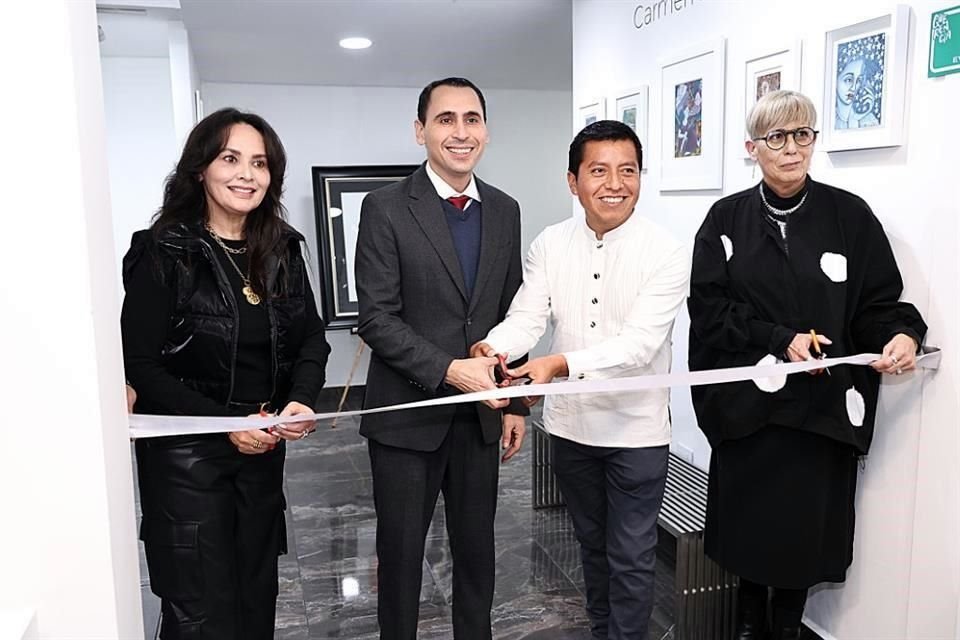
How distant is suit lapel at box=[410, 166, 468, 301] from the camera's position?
7.48 ft

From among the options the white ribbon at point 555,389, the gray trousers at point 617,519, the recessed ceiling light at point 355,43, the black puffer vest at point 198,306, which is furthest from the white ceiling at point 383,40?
the gray trousers at point 617,519

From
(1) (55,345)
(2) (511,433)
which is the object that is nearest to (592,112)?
(2) (511,433)

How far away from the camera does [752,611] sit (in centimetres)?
282

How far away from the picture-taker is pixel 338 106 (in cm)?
730

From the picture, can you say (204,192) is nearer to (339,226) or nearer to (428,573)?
(428,573)

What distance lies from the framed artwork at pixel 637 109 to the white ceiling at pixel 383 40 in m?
0.81

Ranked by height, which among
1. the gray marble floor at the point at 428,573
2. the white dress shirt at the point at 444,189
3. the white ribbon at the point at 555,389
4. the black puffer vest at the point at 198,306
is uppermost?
the white dress shirt at the point at 444,189

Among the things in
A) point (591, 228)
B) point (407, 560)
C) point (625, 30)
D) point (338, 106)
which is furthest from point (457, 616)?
point (338, 106)

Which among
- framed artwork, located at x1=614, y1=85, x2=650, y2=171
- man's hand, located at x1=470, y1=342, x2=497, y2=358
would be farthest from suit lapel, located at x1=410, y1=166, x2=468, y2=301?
framed artwork, located at x1=614, y1=85, x2=650, y2=171

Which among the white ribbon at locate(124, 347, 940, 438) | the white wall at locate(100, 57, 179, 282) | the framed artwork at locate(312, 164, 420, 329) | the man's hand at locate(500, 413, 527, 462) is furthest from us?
the framed artwork at locate(312, 164, 420, 329)

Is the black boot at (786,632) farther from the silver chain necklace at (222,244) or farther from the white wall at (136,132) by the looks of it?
the white wall at (136,132)

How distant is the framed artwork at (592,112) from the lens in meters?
4.52

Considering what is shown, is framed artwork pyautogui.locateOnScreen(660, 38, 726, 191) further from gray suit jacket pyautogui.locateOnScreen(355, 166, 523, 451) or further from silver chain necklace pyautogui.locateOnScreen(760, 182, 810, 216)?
gray suit jacket pyautogui.locateOnScreen(355, 166, 523, 451)

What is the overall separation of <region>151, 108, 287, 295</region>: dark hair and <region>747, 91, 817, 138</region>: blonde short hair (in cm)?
142
